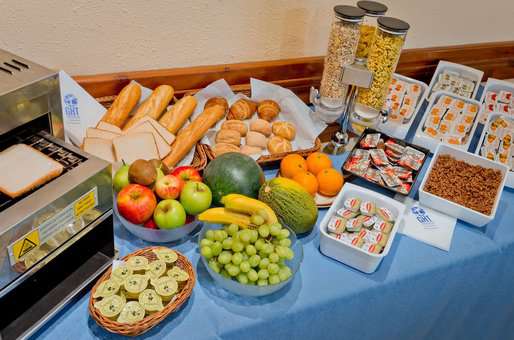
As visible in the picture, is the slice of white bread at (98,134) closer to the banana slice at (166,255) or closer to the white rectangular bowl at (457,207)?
the banana slice at (166,255)

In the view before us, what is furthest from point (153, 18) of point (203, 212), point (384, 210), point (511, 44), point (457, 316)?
point (511, 44)

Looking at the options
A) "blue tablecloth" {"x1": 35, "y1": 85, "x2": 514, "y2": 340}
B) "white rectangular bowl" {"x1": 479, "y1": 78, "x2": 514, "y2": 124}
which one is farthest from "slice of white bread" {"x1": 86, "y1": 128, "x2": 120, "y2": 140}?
"white rectangular bowl" {"x1": 479, "y1": 78, "x2": 514, "y2": 124}

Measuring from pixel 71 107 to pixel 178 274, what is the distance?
0.56 metres

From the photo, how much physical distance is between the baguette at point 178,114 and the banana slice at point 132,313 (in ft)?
1.80

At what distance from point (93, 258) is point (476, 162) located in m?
1.01

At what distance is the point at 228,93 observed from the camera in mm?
1445

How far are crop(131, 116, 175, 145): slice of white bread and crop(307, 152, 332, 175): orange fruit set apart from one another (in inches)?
13.7

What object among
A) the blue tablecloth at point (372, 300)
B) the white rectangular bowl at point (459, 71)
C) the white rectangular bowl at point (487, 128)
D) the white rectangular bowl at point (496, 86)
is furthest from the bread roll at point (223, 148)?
the white rectangular bowl at point (496, 86)

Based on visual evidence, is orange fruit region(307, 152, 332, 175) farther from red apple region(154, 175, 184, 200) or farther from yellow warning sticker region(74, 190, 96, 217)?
yellow warning sticker region(74, 190, 96, 217)

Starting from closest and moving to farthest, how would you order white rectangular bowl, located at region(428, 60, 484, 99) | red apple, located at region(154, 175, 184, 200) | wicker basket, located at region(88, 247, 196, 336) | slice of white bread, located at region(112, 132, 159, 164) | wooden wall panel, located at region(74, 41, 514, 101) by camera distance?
wicker basket, located at region(88, 247, 196, 336) → red apple, located at region(154, 175, 184, 200) → slice of white bread, located at region(112, 132, 159, 164) → wooden wall panel, located at region(74, 41, 514, 101) → white rectangular bowl, located at region(428, 60, 484, 99)

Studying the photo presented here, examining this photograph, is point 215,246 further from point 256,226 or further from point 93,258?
point 93,258

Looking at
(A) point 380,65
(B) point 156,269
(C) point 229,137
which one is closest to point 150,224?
(B) point 156,269

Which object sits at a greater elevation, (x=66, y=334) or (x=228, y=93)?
(x=228, y=93)

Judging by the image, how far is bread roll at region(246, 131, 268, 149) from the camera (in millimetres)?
1303
